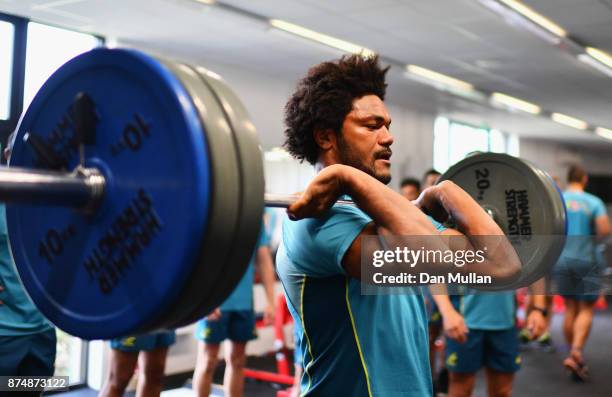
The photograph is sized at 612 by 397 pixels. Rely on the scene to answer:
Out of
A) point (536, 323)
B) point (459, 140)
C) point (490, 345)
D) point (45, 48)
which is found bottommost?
point (490, 345)

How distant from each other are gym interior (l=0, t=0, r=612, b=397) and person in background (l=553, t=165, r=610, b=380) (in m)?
0.02

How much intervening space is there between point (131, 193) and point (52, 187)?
0.11 metres

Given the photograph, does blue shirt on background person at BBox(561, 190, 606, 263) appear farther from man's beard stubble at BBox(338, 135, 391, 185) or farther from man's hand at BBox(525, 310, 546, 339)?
man's beard stubble at BBox(338, 135, 391, 185)

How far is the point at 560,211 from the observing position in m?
1.62

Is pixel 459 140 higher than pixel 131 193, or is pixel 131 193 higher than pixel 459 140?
pixel 459 140

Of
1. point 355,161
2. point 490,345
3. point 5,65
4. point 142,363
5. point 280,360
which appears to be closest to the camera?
point 355,161

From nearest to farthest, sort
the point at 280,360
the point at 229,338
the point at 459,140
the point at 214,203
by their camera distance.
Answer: the point at 214,203 → the point at 229,338 → the point at 280,360 → the point at 459,140

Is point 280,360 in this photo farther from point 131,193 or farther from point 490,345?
point 131,193

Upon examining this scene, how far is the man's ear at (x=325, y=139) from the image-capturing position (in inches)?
59.1

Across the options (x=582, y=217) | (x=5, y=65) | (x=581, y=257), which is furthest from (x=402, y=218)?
(x=581, y=257)

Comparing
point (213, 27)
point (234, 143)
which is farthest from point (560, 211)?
point (213, 27)

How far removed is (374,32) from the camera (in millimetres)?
5020

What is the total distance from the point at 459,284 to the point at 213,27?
3.84 m

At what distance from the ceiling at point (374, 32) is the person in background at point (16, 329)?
2.41 metres
